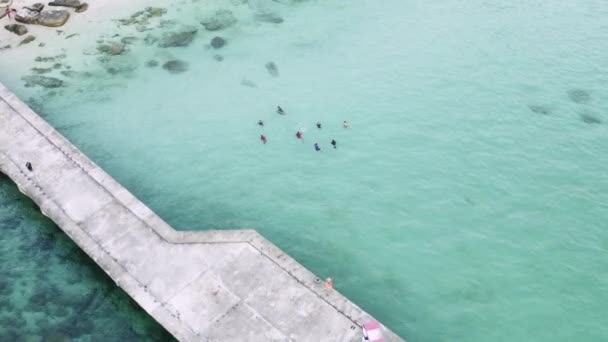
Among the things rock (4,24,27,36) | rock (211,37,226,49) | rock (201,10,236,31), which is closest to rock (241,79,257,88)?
rock (211,37,226,49)

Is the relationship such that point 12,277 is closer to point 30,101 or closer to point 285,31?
point 30,101

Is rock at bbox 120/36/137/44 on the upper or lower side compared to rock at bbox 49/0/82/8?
lower

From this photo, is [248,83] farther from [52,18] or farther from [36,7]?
[36,7]

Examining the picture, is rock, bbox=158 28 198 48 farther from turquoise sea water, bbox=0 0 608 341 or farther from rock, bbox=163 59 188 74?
rock, bbox=163 59 188 74

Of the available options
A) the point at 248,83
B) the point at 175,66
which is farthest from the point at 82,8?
the point at 248,83

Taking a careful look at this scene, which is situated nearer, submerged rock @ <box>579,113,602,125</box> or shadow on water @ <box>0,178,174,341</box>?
shadow on water @ <box>0,178,174,341</box>

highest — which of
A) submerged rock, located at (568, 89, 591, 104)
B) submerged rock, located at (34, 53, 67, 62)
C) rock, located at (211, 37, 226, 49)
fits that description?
submerged rock, located at (568, 89, 591, 104)

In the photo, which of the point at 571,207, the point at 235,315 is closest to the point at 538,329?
the point at 571,207
